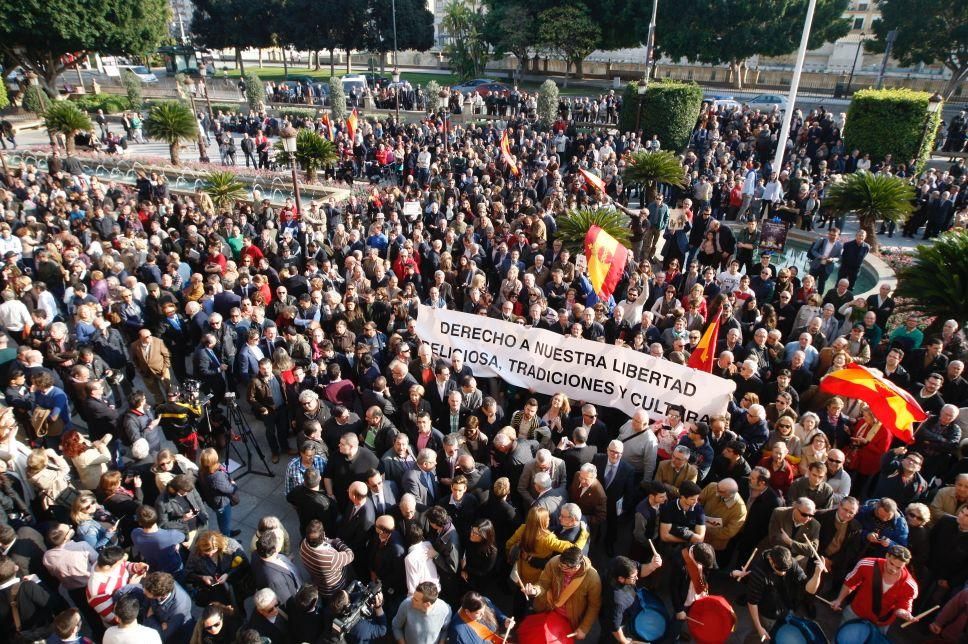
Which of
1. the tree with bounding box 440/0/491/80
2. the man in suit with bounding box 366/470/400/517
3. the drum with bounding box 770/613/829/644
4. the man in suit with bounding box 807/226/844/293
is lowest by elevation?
the drum with bounding box 770/613/829/644

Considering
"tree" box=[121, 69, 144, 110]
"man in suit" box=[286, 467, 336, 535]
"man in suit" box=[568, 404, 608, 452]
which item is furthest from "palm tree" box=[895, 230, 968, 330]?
"tree" box=[121, 69, 144, 110]

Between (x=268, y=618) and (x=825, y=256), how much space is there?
1089 centimetres

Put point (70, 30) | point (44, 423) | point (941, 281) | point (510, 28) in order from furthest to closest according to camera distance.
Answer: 1. point (510, 28)
2. point (70, 30)
3. point (941, 281)
4. point (44, 423)

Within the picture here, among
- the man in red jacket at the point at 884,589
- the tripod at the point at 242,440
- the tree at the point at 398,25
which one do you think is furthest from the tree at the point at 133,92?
the man in red jacket at the point at 884,589

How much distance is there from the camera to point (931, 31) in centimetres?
4012

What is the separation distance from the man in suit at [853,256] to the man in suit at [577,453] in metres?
7.34

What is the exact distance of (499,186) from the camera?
52.6 ft

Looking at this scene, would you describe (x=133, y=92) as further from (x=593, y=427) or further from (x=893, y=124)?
(x=593, y=427)

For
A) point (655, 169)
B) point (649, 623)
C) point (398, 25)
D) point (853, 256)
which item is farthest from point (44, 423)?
point (398, 25)

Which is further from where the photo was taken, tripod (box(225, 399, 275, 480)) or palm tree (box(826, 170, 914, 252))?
palm tree (box(826, 170, 914, 252))

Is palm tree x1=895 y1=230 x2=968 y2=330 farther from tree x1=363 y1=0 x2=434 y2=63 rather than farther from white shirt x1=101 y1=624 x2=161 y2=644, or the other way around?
tree x1=363 y1=0 x2=434 y2=63

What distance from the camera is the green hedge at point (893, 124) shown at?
1941 cm

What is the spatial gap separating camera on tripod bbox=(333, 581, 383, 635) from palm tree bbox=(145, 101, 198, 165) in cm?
2227

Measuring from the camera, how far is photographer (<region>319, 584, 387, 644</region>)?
413cm
